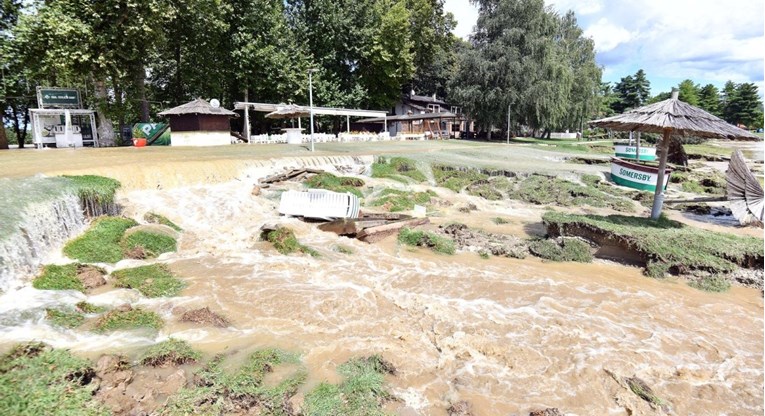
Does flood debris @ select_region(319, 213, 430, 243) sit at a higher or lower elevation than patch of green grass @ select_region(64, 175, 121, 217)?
lower

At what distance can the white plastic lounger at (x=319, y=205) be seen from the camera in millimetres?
14195

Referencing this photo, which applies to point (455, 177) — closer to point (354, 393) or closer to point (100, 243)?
point (100, 243)

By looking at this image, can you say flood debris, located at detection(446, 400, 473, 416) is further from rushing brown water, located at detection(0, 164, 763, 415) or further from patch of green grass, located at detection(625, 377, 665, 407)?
patch of green grass, located at detection(625, 377, 665, 407)

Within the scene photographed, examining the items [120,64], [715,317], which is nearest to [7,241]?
[715,317]

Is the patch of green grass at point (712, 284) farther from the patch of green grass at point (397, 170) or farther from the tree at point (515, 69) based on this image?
the tree at point (515, 69)

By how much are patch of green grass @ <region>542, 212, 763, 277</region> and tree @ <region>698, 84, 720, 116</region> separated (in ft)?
293

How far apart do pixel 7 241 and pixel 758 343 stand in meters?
14.2

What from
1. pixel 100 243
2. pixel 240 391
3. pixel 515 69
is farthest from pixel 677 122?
pixel 515 69

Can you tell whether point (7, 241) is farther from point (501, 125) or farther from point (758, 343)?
point (501, 125)

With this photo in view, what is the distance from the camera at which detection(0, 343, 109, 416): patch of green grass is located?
445 centimetres

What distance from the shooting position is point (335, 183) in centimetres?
1839

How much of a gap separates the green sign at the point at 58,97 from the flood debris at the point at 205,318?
2598 cm

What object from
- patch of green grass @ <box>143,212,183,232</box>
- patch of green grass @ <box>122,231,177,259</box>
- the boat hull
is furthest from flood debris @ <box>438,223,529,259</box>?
the boat hull

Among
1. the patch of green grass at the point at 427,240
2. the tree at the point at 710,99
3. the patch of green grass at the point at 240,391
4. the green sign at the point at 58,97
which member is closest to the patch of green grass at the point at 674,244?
the patch of green grass at the point at 427,240
